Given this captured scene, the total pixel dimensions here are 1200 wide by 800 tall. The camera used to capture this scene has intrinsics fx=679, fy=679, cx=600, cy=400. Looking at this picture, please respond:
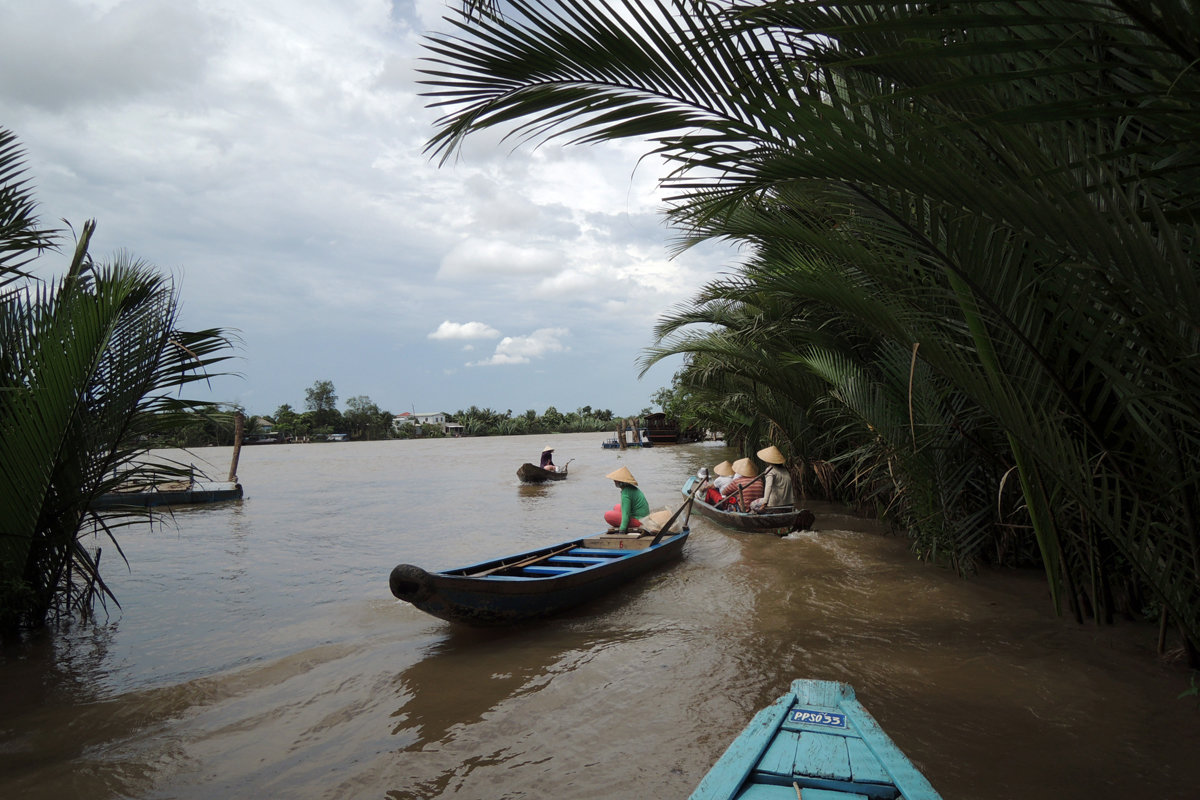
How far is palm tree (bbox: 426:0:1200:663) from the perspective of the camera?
4.96 ft

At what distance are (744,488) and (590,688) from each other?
20.3 feet

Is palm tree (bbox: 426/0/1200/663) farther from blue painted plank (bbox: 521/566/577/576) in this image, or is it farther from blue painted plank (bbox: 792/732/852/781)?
blue painted plank (bbox: 521/566/577/576)

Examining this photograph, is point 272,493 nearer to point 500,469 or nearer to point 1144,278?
point 500,469

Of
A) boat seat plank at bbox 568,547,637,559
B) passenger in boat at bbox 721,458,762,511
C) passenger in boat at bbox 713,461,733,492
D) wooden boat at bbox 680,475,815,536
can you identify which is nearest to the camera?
boat seat plank at bbox 568,547,637,559

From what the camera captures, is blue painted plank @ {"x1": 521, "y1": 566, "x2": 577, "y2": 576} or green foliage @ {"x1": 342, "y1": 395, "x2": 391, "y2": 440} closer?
blue painted plank @ {"x1": 521, "y1": 566, "x2": 577, "y2": 576}

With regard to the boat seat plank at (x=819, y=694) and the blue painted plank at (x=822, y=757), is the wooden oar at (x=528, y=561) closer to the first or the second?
the boat seat plank at (x=819, y=694)

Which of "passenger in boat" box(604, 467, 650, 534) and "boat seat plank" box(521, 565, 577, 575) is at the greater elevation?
"passenger in boat" box(604, 467, 650, 534)

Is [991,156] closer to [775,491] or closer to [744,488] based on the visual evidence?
[775,491]

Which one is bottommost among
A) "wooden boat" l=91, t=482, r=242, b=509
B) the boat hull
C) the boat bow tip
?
"wooden boat" l=91, t=482, r=242, b=509

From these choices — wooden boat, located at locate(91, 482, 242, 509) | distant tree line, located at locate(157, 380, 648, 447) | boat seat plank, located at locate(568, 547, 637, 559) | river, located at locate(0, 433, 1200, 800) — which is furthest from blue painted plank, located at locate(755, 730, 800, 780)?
distant tree line, located at locate(157, 380, 648, 447)

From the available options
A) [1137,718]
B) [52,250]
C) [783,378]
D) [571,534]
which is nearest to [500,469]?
[571,534]

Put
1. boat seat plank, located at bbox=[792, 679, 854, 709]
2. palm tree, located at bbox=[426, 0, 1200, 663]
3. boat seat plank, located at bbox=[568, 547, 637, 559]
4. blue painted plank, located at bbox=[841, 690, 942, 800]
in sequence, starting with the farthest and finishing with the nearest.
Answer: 1. boat seat plank, located at bbox=[568, 547, 637, 559]
2. boat seat plank, located at bbox=[792, 679, 854, 709]
3. blue painted plank, located at bbox=[841, 690, 942, 800]
4. palm tree, located at bbox=[426, 0, 1200, 663]

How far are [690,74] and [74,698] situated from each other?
5.95 meters

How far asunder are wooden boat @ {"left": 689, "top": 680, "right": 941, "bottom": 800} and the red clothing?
24.9ft
